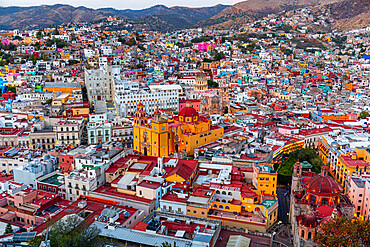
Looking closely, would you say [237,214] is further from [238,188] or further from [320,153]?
[320,153]

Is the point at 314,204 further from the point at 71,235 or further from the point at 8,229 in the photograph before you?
the point at 8,229

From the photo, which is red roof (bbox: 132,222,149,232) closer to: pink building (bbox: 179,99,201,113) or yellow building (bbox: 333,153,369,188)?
yellow building (bbox: 333,153,369,188)

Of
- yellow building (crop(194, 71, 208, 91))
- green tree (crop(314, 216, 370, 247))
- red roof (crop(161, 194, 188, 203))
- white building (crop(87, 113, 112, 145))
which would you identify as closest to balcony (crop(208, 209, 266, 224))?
red roof (crop(161, 194, 188, 203))

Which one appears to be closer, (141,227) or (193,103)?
(141,227)

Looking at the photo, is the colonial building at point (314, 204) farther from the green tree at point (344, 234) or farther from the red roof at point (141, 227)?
the red roof at point (141, 227)

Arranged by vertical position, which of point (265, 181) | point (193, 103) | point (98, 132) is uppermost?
point (193, 103)

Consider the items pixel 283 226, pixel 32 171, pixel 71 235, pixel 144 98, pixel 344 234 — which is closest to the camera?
pixel 344 234

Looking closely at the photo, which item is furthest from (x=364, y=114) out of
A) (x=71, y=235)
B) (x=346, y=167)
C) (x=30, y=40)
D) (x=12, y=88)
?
(x=30, y=40)

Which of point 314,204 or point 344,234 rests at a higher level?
point 344,234
